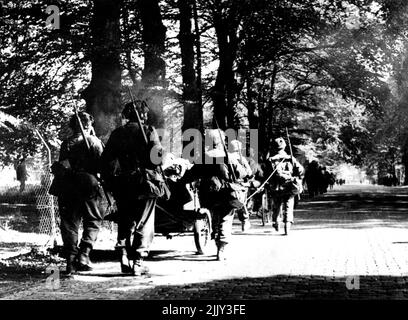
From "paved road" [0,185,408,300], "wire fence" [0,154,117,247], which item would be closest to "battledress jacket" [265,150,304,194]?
"paved road" [0,185,408,300]

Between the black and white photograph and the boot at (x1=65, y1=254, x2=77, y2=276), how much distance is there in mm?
41

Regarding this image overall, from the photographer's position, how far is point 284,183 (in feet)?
47.2

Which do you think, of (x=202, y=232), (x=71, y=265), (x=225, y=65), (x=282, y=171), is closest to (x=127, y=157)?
(x=71, y=265)

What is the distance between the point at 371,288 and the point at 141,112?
3.78 m

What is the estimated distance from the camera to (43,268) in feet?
30.0

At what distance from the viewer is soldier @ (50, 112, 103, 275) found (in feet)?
28.2

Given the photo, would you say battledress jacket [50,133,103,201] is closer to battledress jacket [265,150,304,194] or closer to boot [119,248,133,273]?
boot [119,248,133,273]

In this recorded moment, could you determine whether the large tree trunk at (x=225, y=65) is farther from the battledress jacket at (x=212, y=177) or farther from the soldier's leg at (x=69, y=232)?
the soldier's leg at (x=69, y=232)

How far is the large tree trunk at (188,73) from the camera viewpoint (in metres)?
16.8

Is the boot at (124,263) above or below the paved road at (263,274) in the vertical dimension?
above

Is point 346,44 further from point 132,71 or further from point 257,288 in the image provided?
point 257,288

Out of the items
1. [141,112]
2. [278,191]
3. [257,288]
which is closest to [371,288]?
A: [257,288]

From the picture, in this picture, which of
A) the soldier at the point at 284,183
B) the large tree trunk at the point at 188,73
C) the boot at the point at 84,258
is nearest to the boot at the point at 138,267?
the boot at the point at 84,258

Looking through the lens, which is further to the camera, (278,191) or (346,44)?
(346,44)
